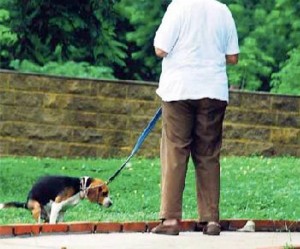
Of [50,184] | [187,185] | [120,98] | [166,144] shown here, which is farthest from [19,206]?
[120,98]

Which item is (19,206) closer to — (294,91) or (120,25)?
(294,91)

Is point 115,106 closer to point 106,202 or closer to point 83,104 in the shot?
point 83,104

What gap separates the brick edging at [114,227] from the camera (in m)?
8.99

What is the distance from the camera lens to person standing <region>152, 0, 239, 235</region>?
941 cm

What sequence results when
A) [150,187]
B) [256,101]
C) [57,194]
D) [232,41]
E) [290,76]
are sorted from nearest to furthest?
[232,41]
[57,194]
[150,187]
[256,101]
[290,76]

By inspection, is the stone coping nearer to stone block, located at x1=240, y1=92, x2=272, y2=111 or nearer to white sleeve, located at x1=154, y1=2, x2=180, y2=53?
white sleeve, located at x1=154, y1=2, x2=180, y2=53

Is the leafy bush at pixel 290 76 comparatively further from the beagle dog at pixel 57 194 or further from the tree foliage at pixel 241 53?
the beagle dog at pixel 57 194

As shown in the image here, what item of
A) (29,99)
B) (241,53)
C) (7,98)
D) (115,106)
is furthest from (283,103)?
(241,53)

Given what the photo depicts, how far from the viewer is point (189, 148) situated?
956cm

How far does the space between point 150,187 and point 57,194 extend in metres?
4.23

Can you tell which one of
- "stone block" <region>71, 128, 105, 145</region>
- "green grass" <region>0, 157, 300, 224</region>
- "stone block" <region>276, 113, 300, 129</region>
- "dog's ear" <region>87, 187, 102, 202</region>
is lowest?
"green grass" <region>0, 157, 300, 224</region>

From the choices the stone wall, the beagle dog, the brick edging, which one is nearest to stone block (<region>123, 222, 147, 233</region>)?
the brick edging

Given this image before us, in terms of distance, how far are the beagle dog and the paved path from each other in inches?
82.2

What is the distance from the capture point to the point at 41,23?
15.9 metres
